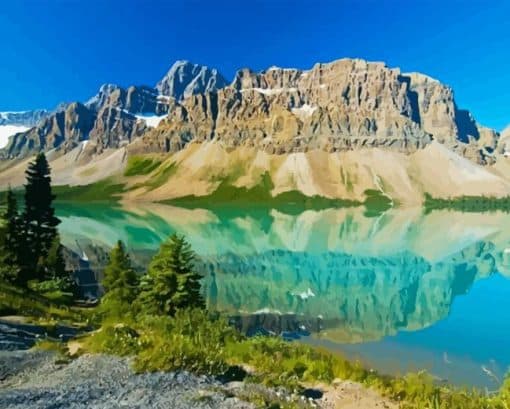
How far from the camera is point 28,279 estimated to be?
126ft

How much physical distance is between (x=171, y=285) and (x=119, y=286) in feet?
26.8

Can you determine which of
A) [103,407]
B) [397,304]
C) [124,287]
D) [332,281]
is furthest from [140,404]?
[332,281]

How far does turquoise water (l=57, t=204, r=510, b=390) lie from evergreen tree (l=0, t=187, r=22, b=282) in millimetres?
20204

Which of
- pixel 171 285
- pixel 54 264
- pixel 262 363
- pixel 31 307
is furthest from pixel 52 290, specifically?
pixel 262 363

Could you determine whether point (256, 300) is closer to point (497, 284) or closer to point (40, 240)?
point (40, 240)

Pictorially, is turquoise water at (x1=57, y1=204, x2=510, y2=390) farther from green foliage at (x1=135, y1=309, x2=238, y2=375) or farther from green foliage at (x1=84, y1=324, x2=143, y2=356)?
green foliage at (x1=84, y1=324, x2=143, y2=356)

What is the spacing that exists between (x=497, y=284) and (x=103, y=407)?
71.1m

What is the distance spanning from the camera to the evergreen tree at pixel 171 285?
29984 mm

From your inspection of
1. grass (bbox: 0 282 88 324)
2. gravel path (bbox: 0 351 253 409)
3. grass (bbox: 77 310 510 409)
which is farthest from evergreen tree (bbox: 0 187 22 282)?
gravel path (bbox: 0 351 253 409)

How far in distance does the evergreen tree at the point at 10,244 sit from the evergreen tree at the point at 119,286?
22.1 feet

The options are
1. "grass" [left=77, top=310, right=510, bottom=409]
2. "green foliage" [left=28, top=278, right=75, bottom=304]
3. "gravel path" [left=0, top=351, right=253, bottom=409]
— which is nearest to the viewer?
"gravel path" [left=0, top=351, right=253, bottom=409]

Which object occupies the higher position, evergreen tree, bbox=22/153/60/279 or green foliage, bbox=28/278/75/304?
evergreen tree, bbox=22/153/60/279

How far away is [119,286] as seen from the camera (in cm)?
3691

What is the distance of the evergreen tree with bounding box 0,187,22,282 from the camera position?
3578cm
